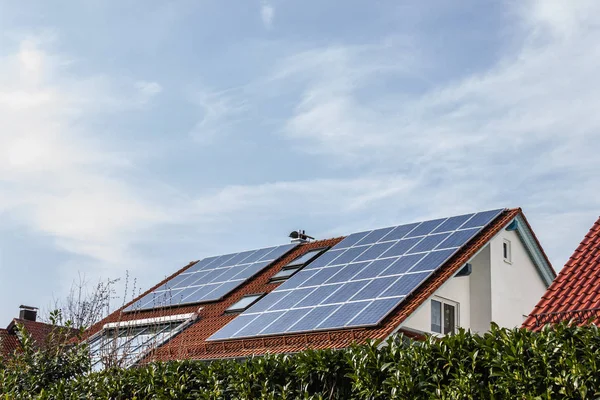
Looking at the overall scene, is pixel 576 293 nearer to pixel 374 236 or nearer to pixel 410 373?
pixel 410 373

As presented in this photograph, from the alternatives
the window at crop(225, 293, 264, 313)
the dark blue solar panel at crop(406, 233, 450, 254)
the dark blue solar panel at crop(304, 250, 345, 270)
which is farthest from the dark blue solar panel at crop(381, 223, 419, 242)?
the window at crop(225, 293, 264, 313)

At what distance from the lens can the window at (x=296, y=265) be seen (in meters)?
25.5

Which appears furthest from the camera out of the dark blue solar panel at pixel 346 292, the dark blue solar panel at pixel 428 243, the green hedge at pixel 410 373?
the dark blue solar panel at pixel 428 243

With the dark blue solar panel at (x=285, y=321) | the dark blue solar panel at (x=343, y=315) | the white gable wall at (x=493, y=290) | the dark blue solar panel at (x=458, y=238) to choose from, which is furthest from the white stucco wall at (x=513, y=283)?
the dark blue solar panel at (x=285, y=321)

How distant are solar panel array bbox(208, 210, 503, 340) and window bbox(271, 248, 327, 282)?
98cm

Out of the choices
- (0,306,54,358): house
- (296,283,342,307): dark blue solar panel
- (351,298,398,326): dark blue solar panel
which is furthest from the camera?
(0,306,54,358): house

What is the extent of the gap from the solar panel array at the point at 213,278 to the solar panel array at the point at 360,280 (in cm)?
362

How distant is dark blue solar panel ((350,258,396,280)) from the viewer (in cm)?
2119

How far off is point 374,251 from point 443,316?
3002 mm

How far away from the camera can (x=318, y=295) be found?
21.1 meters

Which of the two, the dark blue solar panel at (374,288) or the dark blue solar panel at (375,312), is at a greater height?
the dark blue solar panel at (374,288)

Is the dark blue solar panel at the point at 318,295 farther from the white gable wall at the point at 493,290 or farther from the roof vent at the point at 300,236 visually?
the roof vent at the point at 300,236

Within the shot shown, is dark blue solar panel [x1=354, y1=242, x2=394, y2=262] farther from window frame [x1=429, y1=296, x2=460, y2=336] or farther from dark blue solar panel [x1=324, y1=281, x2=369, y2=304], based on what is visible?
window frame [x1=429, y1=296, x2=460, y2=336]

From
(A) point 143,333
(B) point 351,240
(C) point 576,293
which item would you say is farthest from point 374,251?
(C) point 576,293
